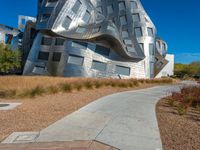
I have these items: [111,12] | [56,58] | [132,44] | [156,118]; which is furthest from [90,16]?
[156,118]

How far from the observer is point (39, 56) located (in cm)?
3716

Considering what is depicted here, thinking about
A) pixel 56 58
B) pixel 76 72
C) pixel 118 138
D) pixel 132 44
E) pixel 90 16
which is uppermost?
pixel 90 16

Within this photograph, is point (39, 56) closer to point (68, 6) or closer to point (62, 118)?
point (68, 6)

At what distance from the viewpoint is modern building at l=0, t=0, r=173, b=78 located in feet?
114


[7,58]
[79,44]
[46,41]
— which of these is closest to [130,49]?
[79,44]

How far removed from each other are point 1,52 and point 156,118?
34.8 meters

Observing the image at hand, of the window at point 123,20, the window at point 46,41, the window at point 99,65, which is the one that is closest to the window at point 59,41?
the window at point 46,41

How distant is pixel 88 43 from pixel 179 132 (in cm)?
3098

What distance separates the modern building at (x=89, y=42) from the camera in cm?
3466

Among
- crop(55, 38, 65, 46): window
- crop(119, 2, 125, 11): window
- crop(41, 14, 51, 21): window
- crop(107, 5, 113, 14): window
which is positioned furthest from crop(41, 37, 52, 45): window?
crop(119, 2, 125, 11): window

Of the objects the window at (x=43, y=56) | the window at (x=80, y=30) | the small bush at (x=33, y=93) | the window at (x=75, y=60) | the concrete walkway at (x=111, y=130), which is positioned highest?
the window at (x=80, y=30)

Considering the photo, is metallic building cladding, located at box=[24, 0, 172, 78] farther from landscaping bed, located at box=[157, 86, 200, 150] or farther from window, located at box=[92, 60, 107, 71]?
landscaping bed, located at box=[157, 86, 200, 150]

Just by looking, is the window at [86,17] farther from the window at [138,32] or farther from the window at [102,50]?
the window at [138,32]

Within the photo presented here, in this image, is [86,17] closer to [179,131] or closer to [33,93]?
[33,93]
